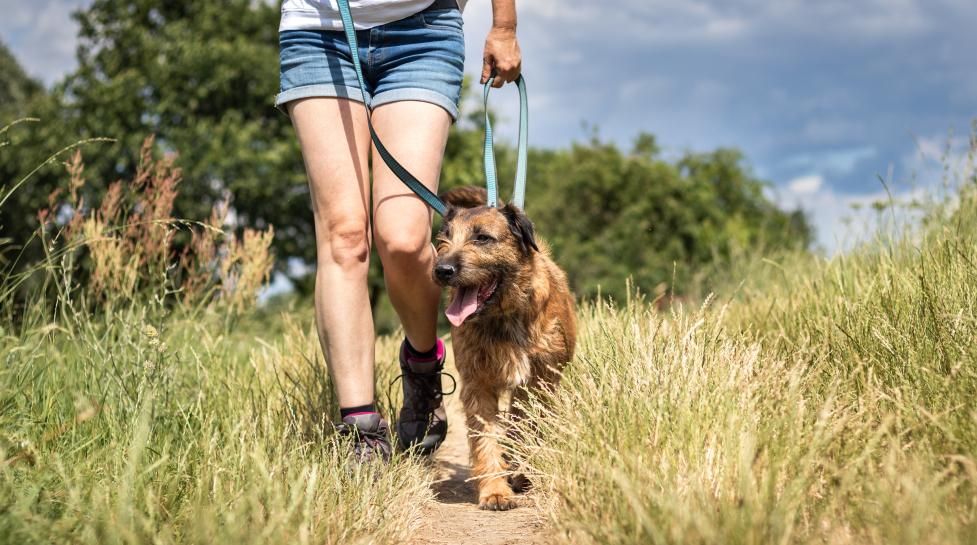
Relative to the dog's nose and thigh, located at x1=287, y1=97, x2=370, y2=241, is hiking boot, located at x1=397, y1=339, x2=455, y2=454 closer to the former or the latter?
the dog's nose

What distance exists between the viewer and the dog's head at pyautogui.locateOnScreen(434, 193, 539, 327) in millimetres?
3520

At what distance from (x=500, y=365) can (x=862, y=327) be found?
1.67m

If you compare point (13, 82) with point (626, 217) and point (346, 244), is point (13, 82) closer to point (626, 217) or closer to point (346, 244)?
point (626, 217)

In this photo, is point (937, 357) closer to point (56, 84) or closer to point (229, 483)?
point (229, 483)

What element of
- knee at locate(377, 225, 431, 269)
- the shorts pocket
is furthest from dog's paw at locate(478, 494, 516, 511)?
the shorts pocket

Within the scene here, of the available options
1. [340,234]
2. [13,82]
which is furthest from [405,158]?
[13,82]

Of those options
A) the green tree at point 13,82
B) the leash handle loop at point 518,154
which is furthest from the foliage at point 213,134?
Result: the green tree at point 13,82

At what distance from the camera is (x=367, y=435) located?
3.23m

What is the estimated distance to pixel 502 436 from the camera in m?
3.32

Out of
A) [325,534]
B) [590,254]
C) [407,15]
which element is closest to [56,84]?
[590,254]

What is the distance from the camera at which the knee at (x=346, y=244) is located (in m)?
3.25

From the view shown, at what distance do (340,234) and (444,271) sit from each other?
53 centimetres

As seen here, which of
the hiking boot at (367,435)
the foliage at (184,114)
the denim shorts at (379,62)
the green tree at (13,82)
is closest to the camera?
the hiking boot at (367,435)

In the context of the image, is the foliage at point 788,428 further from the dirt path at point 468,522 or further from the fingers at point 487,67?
the fingers at point 487,67
